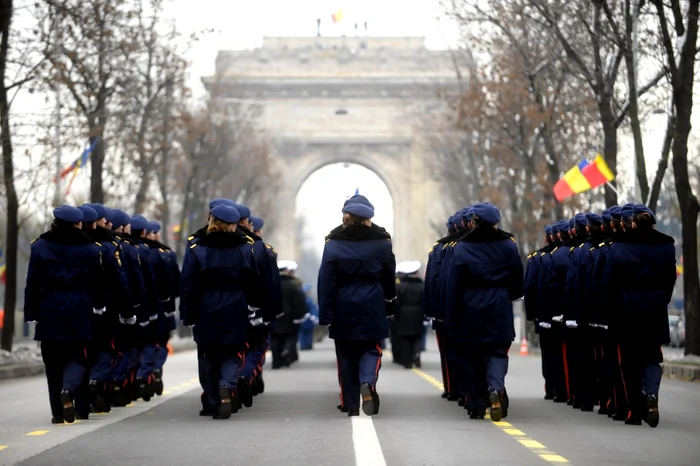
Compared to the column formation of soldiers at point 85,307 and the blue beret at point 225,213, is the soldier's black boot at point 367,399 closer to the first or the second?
the blue beret at point 225,213

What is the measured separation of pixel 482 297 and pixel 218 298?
107 inches

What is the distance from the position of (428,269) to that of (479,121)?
26.1 metres

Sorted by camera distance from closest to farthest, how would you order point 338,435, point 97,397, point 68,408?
1. point 338,435
2. point 68,408
3. point 97,397

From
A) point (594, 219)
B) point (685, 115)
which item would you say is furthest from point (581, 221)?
point (685, 115)

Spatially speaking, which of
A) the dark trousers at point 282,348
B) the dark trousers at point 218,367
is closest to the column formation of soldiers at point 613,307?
the dark trousers at point 218,367

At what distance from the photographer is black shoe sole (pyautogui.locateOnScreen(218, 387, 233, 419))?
15.8m

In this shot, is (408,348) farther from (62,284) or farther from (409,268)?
(62,284)

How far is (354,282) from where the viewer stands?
53.2ft

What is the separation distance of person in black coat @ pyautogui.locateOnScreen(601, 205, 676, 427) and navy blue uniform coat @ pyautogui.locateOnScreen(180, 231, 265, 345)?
3766mm

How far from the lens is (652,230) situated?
1562 cm

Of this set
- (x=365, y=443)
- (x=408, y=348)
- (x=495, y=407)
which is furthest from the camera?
(x=408, y=348)

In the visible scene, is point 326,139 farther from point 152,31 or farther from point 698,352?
point 698,352

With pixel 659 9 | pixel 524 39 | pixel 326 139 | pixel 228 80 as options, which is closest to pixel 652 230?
pixel 659 9

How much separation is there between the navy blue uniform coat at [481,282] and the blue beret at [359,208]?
3.24 feet
